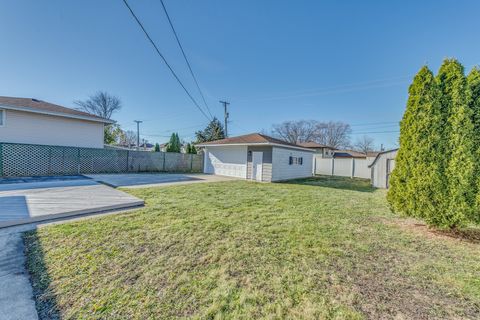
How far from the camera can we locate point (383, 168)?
10.7 m

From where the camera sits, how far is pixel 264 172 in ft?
41.1

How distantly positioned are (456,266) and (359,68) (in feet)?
53.2

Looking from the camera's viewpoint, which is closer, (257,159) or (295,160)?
(257,159)

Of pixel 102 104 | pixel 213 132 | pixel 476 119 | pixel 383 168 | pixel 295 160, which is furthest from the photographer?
pixel 102 104

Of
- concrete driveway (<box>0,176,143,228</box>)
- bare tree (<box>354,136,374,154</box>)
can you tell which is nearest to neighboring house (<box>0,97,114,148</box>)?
concrete driveway (<box>0,176,143,228</box>)

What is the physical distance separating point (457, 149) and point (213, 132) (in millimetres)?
22658

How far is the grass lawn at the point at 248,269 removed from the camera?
190cm

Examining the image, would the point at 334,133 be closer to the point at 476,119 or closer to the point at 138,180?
the point at 138,180

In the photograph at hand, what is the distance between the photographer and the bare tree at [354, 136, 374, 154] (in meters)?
46.5

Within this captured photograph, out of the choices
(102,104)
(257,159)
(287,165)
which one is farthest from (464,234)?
(102,104)

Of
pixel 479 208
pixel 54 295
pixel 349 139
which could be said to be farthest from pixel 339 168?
pixel 349 139

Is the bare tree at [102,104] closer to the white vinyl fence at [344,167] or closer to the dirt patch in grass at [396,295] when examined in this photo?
the white vinyl fence at [344,167]

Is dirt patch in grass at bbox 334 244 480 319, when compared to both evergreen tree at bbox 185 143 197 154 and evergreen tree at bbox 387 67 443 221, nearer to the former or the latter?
evergreen tree at bbox 387 67 443 221

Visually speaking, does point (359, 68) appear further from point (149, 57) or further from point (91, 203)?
point (91, 203)
